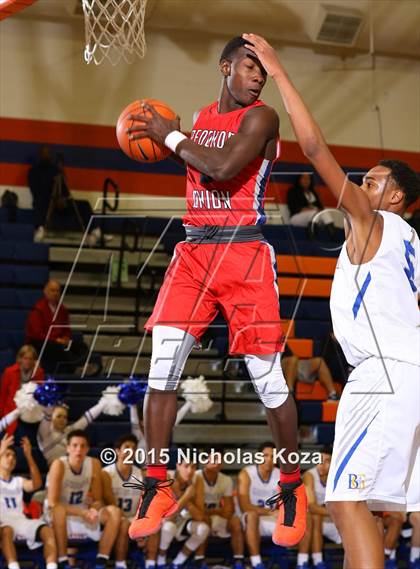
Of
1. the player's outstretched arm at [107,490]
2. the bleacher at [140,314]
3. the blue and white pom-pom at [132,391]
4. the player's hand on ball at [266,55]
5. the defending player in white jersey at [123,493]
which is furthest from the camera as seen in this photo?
the bleacher at [140,314]

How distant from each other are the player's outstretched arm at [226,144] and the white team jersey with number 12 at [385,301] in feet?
2.09

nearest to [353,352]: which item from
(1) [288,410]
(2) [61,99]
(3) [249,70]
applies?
(1) [288,410]

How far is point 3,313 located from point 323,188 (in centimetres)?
536

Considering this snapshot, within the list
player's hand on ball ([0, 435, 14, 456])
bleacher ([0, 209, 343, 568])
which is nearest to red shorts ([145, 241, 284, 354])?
player's hand on ball ([0, 435, 14, 456])

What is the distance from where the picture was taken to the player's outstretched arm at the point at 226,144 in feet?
13.3

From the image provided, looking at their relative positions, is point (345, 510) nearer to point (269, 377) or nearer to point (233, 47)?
point (269, 377)

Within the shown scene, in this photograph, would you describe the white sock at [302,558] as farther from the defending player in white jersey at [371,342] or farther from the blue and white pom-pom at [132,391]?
the defending player in white jersey at [371,342]

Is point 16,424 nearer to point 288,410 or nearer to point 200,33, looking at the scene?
point 288,410

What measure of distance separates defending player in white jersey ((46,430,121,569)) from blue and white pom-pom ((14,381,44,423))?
548 mm

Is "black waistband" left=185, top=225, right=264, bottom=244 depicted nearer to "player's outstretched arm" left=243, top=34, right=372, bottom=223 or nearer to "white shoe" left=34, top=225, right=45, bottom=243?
"player's outstretched arm" left=243, top=34, right=372, bottom=223

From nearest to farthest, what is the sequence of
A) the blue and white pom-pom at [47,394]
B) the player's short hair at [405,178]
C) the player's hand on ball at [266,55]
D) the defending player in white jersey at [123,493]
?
1. the player's hand on ball at [266,55]
2. the player's short hair at [405,178]
3. the defending player in white jersey at [123,493]
4. the blue and white pom-pom at [47,394]

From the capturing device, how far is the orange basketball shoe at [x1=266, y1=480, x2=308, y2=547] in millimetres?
4320

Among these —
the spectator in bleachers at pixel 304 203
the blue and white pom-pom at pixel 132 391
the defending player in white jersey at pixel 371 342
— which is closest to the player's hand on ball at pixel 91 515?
the blue and white pom-pom at pixel 132 391

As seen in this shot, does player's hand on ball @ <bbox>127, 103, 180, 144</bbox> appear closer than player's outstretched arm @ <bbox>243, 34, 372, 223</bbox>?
No
